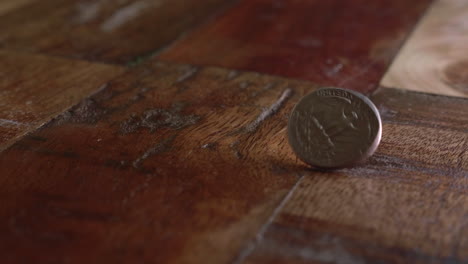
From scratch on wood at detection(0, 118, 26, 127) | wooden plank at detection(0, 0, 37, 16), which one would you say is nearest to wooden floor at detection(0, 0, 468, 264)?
scratch on wood at detection(0, 118, 26, 127)

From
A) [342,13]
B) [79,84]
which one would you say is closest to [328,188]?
[79,84]

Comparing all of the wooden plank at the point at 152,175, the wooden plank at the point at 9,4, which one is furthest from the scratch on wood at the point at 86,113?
the wooden plank at the point at 9,4

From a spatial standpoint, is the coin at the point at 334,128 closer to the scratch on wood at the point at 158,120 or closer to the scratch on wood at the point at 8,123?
the scratch on wood at the point at 158,120

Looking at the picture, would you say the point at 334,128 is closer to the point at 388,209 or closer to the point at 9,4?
the point at 388,209

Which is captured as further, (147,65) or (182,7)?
(182,7)

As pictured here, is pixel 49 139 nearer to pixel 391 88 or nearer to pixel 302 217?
pixel 302 217

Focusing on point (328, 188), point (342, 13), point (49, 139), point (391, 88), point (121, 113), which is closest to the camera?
point (328, 188)
